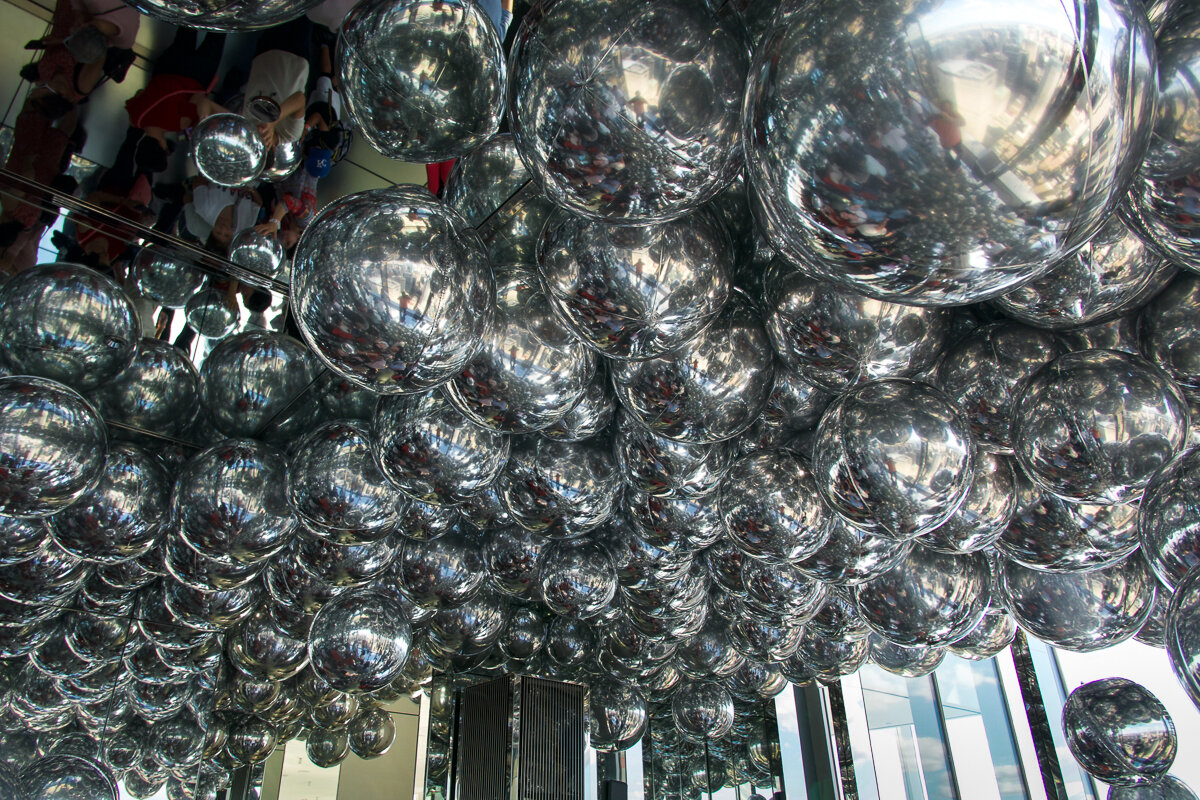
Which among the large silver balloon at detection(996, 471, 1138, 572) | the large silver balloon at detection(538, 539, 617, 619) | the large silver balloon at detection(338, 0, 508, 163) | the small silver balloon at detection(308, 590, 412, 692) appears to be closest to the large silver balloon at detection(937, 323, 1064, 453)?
the large silver balloon at detection(996, 471, 1138, 572)

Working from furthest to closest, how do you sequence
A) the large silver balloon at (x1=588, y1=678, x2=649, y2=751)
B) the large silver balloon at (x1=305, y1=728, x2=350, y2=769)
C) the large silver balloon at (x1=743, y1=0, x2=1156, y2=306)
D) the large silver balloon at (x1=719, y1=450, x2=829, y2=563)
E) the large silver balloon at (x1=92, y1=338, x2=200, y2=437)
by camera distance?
the large silver balloon at (x1=305, y1=728, x2=350, y2=769), the large silver balloon at (x1=588, y1=678, x2=649, y2=751), the large silver balloon at (x1=92, y1=338, x2=200, y2=437), the large silver balloon at (x1=719, y1=450, x2=829, y2=563), the large silver balloon at (x1=743, y1=0, x2=1156, y2=306)

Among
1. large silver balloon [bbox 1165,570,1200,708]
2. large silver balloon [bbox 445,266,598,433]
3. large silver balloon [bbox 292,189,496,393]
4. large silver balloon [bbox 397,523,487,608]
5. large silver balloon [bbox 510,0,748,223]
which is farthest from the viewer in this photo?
large silver balloon [bbox 397,523,487,608]

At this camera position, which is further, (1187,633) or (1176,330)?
(1176,330)

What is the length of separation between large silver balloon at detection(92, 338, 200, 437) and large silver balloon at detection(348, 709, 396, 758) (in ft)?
13.0

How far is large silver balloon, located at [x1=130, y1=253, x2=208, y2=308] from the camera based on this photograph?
3.11 metres

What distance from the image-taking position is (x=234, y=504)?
222cm

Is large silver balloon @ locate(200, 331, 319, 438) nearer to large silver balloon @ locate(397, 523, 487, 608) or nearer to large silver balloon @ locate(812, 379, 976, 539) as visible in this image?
large silver balloon @ locate(397, 523, 487, 608)

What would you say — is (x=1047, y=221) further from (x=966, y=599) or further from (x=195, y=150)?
(x=195, y=150)

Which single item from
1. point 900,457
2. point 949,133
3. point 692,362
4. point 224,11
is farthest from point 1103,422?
point 224,11

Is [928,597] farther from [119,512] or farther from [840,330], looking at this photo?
[119,512]

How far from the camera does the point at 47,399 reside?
1992 millimetres

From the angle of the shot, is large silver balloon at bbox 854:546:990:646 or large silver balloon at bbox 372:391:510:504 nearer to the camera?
large silver balloon at bbox 372:391:510:504

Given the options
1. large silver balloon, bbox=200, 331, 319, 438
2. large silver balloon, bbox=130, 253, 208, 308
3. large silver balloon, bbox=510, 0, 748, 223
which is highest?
large silver balloon, bbox=130, 253, 208, 308

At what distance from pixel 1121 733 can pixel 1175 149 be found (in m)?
2.54
